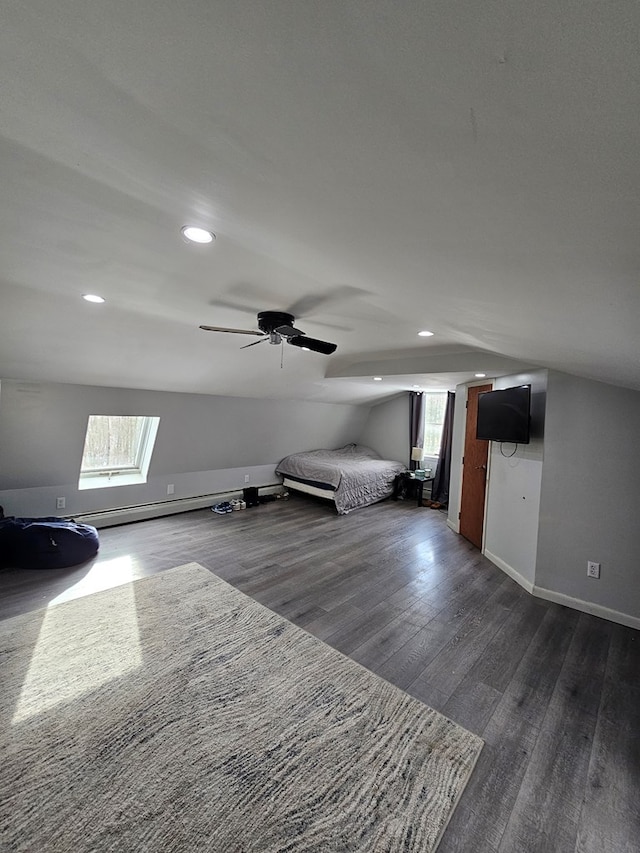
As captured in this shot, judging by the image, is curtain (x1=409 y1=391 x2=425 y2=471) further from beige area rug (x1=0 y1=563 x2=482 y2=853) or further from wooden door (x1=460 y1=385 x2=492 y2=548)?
beige area rug (x1=0 y1=563 x2=482 y2=853)

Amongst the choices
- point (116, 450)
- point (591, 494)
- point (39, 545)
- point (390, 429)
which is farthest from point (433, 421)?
point (39, 545)

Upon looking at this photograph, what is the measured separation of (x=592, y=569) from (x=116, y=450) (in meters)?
5.50

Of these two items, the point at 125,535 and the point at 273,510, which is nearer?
the point at 125,535

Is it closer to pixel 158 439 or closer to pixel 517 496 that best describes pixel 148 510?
→ pixel 158 439

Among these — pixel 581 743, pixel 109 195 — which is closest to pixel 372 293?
pixel 109 195

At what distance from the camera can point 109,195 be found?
1.40m

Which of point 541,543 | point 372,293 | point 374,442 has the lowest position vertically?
point 541,543

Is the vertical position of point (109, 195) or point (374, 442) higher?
point (109, 195)

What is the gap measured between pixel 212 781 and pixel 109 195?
2517mm

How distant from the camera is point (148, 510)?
5098mm

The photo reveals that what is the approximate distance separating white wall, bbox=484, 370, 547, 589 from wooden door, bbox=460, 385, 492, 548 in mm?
185

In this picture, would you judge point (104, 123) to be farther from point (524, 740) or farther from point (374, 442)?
point (374, 442)

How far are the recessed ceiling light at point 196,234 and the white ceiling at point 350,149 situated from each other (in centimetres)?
7

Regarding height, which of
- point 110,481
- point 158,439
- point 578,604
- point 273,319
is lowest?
point 578,604
